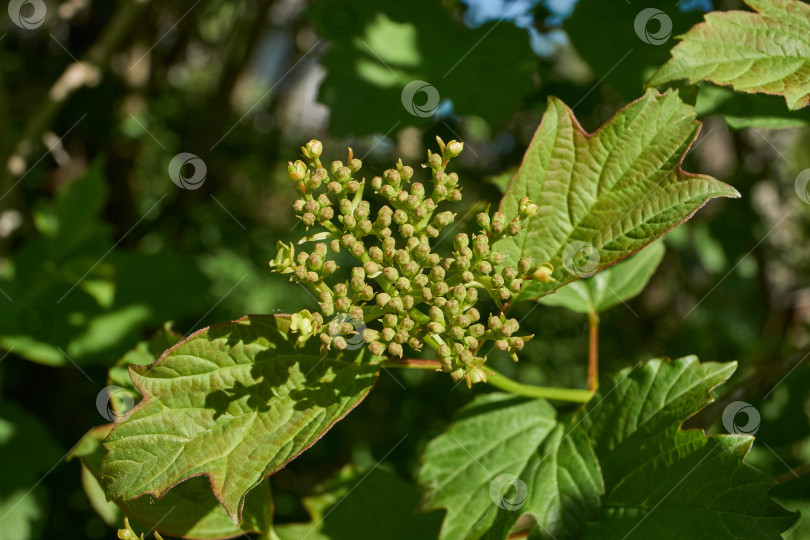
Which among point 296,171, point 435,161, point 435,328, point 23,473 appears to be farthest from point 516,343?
point 23,473

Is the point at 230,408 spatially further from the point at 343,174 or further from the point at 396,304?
the point at 343,174

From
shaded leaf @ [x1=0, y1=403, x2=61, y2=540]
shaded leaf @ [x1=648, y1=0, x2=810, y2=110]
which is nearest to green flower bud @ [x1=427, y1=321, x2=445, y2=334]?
shaded leaf @ [x1=648, y1=0, x2=810, y2=110]

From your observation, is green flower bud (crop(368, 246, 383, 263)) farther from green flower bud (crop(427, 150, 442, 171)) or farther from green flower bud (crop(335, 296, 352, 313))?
green flower bud (crop(427, 150, 442, 171))

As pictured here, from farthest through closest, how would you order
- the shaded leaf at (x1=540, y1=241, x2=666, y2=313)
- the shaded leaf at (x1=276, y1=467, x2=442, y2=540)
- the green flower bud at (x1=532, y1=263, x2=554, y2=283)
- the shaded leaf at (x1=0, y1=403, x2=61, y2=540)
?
the shaded leaf at (x1=0, y1=403, x2=61, y2=540) < the shaded leaf at (x1=540, y1=241, x2=666, y2=313) < the shaded leaf at (x1=276, y1=467, x2=442, y2=540) < the green flower bud at (x1=532, y1=263, x2=554, y2=283)

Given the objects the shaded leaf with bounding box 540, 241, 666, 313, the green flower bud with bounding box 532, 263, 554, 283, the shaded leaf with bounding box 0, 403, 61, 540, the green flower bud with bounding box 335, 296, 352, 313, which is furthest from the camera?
the shaded leaf with bounding box 0, 403, 61, 540

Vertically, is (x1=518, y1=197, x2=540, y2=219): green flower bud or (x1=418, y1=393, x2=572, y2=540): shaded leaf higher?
(x1=518, y1=197, x2=540, y2=219): green flower bud

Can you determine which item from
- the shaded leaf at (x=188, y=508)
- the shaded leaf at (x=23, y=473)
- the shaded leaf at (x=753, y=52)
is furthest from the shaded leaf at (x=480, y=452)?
the shaded leaf at (x=23, y=473)

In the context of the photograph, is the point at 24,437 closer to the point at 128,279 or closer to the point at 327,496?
the point at 128,279

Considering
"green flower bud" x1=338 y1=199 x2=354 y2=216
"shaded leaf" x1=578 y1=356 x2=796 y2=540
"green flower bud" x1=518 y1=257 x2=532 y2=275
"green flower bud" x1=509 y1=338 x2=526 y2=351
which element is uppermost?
"green flower bud" x1=338 y1=199 x2=354 y2=216
